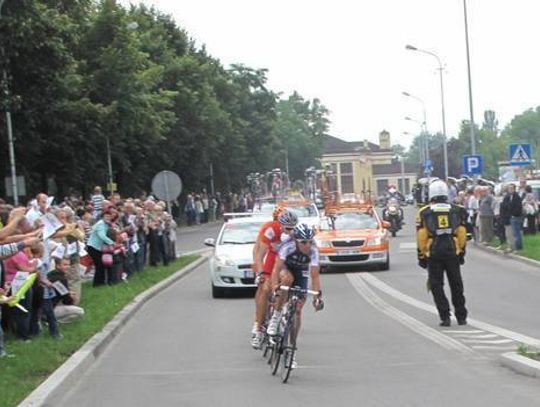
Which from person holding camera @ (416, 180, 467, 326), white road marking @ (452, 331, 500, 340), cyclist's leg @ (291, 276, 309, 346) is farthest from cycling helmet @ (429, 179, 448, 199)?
cyclist's leg @ (291, 276, 309, 346)

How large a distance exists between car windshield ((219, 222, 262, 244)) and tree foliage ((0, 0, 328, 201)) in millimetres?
14225

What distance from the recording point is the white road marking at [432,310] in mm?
13183

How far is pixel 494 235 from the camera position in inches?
1425

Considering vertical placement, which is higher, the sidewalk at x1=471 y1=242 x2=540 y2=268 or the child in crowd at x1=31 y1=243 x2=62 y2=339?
the child in crowd at x1=31 y1=243 x2=62 y2=339

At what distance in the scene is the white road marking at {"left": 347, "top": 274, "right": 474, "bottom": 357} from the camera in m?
12.9

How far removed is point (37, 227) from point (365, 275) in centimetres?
1405

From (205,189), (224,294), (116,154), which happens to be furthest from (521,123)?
(224,294)

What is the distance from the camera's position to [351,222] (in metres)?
28.9

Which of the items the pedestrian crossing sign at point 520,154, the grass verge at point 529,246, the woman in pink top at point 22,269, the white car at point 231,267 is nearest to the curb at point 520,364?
the woman in pink top at point 22,269

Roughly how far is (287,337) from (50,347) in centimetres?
348

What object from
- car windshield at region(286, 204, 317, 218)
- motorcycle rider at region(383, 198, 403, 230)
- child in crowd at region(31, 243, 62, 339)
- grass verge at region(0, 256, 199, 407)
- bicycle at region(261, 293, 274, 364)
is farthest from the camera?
motorcycle rider at region(383, 198, 403, 230)

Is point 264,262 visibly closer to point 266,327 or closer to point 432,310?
point 266,327

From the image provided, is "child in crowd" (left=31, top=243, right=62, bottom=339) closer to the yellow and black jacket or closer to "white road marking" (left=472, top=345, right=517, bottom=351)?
the yellow and black jacket

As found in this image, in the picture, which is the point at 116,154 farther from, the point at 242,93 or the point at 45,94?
the point at 242,93
